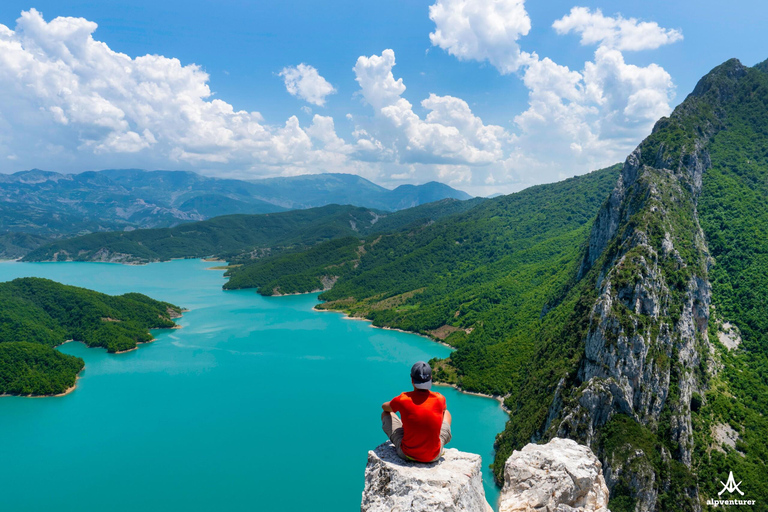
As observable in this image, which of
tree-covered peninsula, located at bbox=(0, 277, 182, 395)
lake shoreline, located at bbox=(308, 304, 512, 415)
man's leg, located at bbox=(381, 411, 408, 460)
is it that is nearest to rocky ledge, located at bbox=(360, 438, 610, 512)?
man's leg, located at bbox=(381, 411, 408, 460)

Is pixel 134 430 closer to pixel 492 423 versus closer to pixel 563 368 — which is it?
pixel 492 423

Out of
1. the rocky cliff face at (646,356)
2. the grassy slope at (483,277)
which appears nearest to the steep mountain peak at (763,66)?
the grassy slope at (483,277)

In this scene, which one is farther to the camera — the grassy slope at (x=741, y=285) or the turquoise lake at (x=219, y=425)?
the turquoise lake at (x=219, y=425)

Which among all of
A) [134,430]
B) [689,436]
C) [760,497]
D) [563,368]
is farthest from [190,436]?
[760,497]

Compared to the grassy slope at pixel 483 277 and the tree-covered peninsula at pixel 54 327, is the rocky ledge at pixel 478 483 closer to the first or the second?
the grassy slope at pixel 483 277

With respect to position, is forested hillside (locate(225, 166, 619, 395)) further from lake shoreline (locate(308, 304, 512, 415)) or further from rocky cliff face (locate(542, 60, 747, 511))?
rocky cliff face (locate(542, 60, 747, 511))

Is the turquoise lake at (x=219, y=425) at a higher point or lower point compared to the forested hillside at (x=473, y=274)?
lower

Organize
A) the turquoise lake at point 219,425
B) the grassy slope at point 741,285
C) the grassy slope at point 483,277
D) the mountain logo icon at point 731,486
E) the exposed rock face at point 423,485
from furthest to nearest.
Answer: the grassy slope at point 483,277
the turquoise lake at point 219,425
the grassy slope at point 741,285
the mountain logo icon at point 731,486
the exposed rock face at point 423,485
